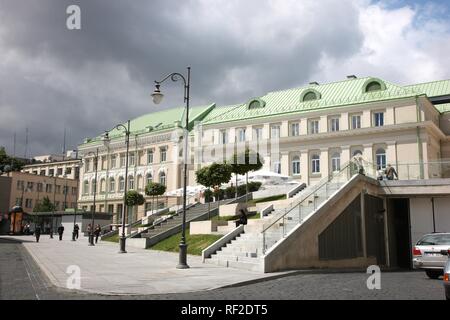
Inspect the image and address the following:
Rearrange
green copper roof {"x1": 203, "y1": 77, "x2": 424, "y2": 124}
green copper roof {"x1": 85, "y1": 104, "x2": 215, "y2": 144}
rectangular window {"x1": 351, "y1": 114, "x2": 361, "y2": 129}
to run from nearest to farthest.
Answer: green copper roof {"x1": 203, "y1": 77, "x2": 424, "y2": 124}, rectangular window {"x1": 351, "y1": 114, "x2": 361, "y2": 129}, green copper roof {"x1": 85, "y1": 104, "x2": 215, "y2": 144}

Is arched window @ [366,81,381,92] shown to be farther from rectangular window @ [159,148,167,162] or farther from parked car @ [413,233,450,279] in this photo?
parked car @ [413,233,450,279]

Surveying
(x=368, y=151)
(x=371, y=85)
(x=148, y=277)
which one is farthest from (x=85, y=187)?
(x=148, y=277)

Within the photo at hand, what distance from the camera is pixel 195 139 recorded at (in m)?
63.2

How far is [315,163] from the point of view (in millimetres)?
52688

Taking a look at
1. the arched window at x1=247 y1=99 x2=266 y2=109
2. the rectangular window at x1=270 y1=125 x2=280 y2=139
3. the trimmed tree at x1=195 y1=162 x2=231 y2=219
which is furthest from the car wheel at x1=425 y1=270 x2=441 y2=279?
the arched window at x1=247 y1=99 x2=266 y2=109

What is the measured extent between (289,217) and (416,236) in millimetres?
12834

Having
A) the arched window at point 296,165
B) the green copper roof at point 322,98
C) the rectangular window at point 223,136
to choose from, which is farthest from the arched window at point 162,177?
the arched window at point 296,165

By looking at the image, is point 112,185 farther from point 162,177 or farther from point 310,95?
point 310,95

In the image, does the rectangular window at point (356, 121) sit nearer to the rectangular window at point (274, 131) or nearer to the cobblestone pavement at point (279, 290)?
the rectangular window at point (274, 131)

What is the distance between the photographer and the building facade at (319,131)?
47375 mm

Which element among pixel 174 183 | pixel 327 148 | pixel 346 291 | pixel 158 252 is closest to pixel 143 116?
pixel 174 183

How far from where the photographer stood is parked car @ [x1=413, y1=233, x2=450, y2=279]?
626 inches

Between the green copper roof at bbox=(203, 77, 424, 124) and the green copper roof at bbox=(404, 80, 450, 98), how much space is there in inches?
50.9
